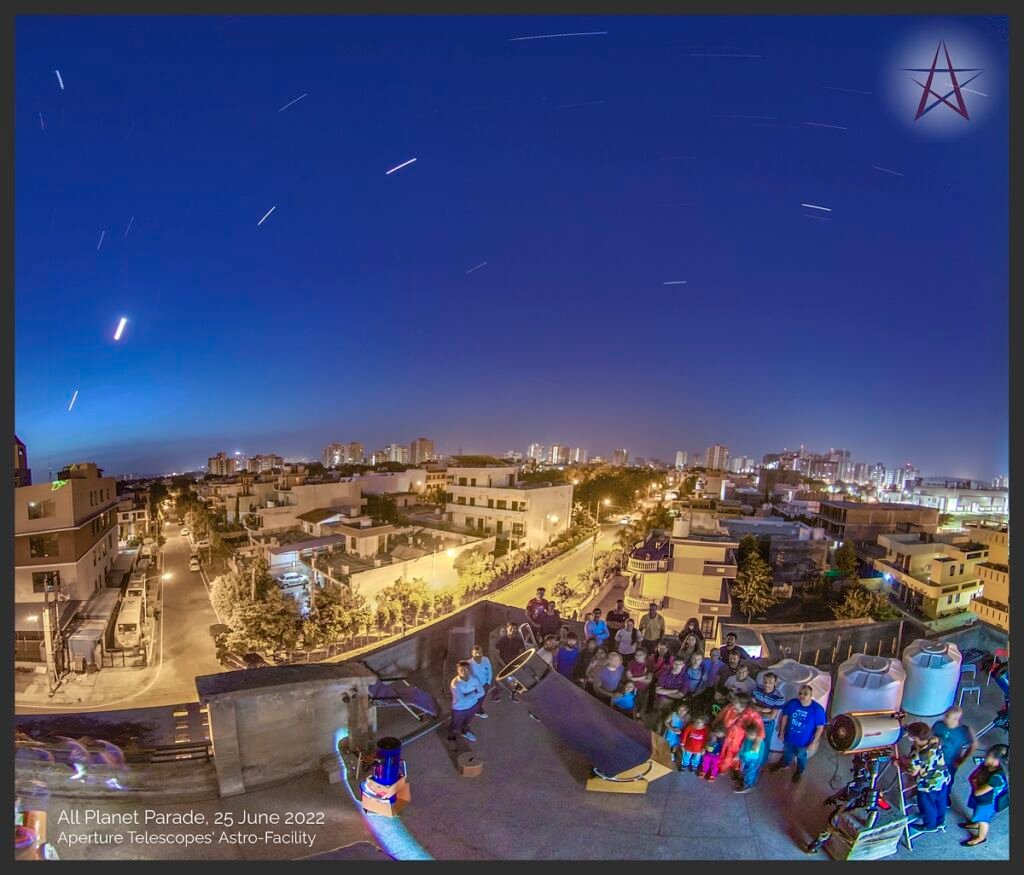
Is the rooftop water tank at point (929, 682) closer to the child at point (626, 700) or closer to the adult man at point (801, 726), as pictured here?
the adult man at point (801, 726)

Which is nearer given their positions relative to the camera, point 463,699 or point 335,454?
point 463,699

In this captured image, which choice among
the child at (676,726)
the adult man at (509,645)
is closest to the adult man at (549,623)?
the adult man at (509,645)

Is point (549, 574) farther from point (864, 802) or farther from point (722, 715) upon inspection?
point (864, 802)

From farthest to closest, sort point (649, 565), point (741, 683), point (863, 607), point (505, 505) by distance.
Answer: point (505, 505) < point (863, 607) < point (649, 565) < point (741, 683)

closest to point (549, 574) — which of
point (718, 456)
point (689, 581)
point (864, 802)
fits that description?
point (689, 581)

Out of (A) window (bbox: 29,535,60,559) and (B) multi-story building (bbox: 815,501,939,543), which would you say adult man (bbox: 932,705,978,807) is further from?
(B) multi-story building (bbox: 815,501,939,543)

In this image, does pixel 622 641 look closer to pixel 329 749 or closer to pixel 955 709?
pixel 955 709
